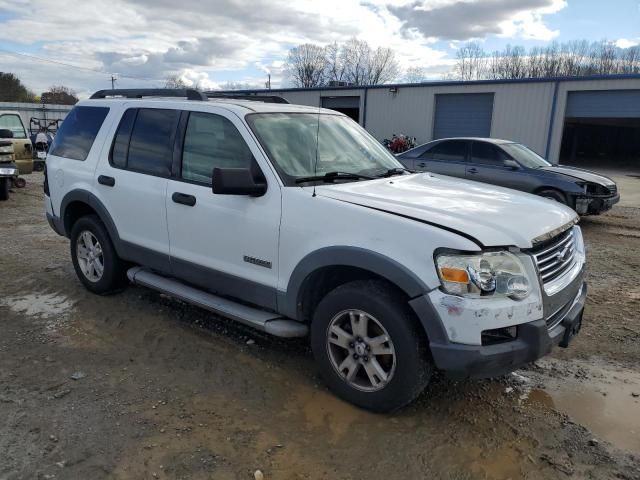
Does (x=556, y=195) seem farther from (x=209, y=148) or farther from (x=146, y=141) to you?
(x=146, y=141)

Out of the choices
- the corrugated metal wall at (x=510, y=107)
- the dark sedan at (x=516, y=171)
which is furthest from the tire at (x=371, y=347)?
the corrugated metal wall at (x=510, y=107)

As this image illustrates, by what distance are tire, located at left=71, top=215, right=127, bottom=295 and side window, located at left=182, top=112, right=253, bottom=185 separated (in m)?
1.44

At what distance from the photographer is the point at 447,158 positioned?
429 inches

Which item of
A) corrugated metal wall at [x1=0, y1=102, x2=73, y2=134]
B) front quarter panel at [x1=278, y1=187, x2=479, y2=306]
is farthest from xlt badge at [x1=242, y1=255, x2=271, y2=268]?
corrugated metal wall at [x1=0, y1=102, x2=73, y2=134]

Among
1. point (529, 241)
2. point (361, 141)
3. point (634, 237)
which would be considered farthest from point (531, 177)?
point (529, 241)

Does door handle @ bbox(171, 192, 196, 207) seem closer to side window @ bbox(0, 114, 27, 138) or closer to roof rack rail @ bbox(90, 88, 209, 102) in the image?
roof rack rail @ bbox(90, 88, 209, 102)

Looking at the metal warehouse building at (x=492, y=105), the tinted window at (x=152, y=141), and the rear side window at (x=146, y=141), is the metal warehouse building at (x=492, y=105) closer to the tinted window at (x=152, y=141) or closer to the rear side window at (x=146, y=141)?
the rear side window at (x=146, y=141)

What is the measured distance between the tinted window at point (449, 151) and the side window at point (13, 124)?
11628 mm

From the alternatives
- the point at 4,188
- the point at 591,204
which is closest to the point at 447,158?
the point at 591,204

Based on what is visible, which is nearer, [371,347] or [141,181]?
[371,347]

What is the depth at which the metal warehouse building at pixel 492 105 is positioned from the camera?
21875 millimetres

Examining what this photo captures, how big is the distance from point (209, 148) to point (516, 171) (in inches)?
285

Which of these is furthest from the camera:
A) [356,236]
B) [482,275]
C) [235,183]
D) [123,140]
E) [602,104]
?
[602,104]

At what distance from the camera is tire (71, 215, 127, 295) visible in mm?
5160
